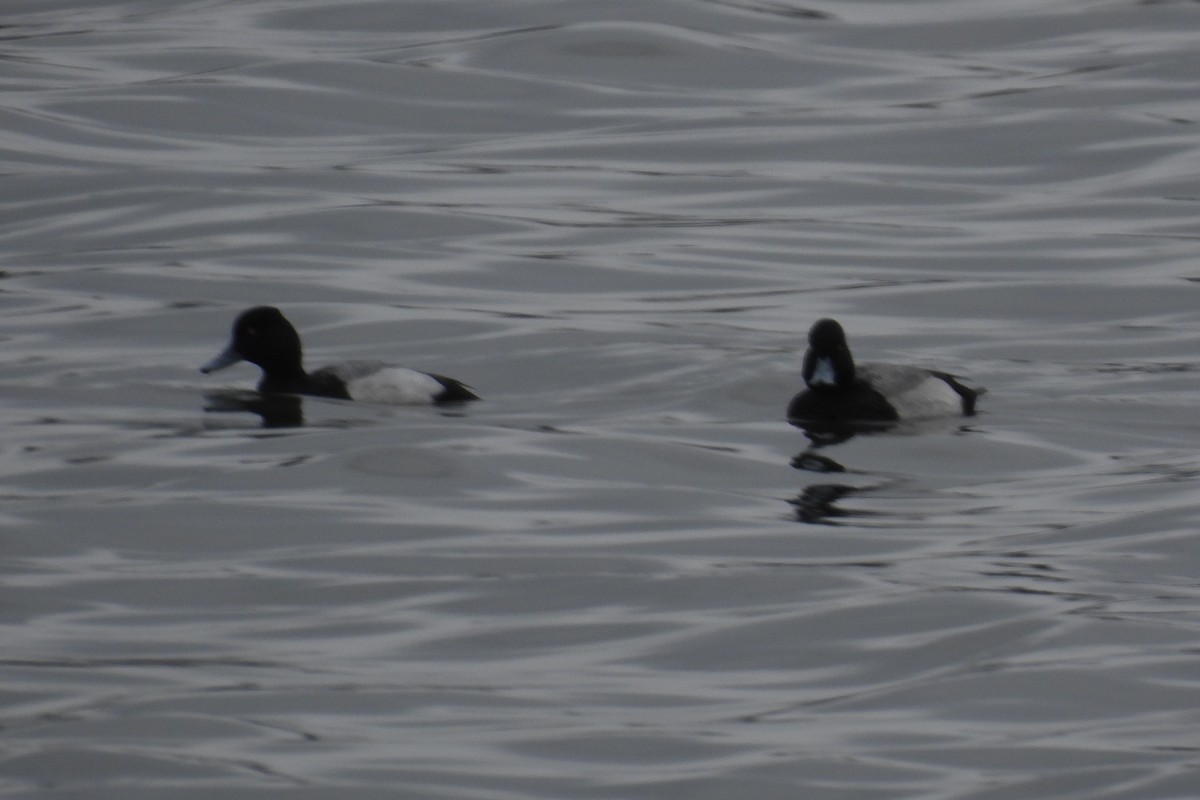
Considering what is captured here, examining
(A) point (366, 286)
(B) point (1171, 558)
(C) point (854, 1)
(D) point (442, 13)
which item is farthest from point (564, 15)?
(B) point (1171, 558)

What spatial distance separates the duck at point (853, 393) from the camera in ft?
40.9

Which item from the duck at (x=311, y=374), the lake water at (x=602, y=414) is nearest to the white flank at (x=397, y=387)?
the duck at (x=311, y=374)

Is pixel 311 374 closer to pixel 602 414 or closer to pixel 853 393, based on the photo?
pixel 602 414

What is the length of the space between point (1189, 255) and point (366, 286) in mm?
5832

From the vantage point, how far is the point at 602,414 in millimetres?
12898

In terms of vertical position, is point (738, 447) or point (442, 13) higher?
point (442, 13)

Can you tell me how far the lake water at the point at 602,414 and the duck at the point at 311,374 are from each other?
202mm

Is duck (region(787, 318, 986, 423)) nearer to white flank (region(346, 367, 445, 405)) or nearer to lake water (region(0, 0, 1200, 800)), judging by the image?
lake water (region(0, 0, 1200, 800))

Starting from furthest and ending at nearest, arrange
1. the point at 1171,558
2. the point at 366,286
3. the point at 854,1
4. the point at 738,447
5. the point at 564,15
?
the point at 854,1
the point at 564,15
the point at 366,286
the point at 738,447
the point at 1171,558

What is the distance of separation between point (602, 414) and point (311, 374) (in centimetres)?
174

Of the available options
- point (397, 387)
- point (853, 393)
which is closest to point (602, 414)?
point (397, 387)

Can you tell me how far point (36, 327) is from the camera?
15180 millimetres

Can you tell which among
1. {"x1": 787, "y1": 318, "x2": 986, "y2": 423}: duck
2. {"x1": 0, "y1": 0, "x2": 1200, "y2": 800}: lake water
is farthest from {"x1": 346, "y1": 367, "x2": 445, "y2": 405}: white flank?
{"x1": 787, "y1": 318, "x2": 986, "y2": 423}: duck

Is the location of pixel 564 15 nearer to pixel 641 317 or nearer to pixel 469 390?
pixel 641 317
